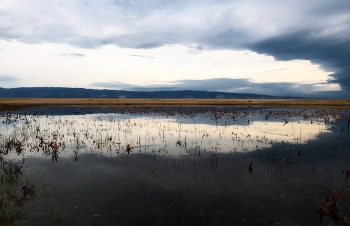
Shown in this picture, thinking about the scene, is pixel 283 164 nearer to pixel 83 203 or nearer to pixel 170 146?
pixel 170 146

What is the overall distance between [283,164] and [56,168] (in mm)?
10945

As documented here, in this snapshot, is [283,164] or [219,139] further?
[219,139]

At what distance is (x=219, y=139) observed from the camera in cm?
1764

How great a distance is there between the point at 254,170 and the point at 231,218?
4461 millimetres

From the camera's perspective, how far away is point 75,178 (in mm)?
9641

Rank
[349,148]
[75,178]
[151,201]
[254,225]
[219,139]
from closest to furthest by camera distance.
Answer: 1. [254,225]
2. [151,201]
3. [75,178]
4. [349,148]
5. [219,139]

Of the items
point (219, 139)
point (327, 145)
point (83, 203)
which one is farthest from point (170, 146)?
point (327, 145)

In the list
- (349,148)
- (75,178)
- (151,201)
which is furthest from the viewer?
(349,148)

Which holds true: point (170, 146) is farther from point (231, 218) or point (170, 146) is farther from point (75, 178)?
point (231, 218)

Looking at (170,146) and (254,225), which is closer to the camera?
Result: (254,225)

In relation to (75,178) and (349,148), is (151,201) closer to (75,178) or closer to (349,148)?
(75,178)

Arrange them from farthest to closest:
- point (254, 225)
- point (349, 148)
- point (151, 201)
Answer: point (349, 148) → point (151, 201) → point (254, 225)

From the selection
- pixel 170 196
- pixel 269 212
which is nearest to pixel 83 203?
pixel 170 196

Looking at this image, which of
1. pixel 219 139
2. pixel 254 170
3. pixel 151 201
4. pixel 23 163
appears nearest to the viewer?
pixel 151 201
